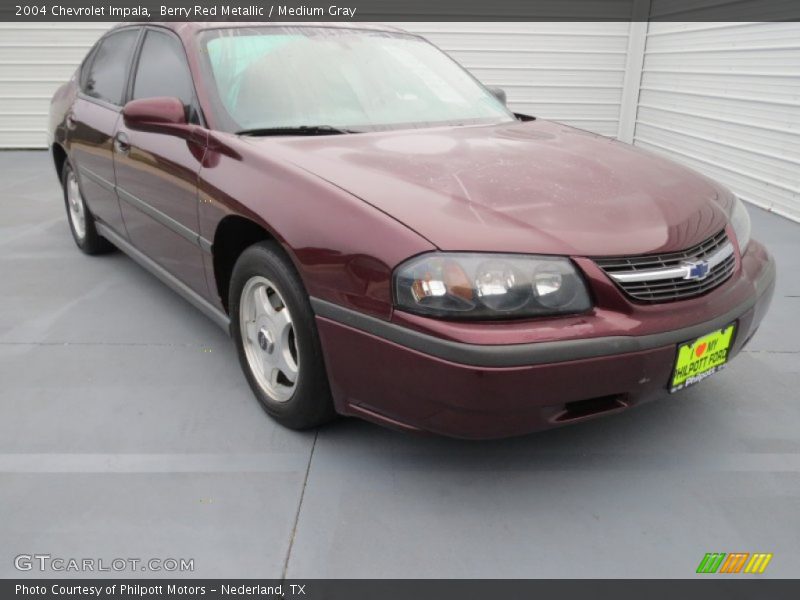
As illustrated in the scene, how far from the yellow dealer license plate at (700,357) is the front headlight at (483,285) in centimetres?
45

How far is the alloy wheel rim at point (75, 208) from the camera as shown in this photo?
462 centimetres

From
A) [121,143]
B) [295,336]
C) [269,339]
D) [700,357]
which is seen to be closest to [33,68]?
[121,143]

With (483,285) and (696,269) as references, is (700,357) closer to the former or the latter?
(696,269)

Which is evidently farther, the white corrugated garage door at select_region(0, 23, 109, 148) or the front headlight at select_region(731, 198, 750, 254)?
the white corrugated garage door at select_region(0, 23, 109, 148)

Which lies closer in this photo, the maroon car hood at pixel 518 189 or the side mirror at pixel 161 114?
the maroon car hood at pixel 518 189

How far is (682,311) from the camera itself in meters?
2.10

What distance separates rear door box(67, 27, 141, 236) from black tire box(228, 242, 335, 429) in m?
1.62

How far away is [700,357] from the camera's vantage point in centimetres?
218

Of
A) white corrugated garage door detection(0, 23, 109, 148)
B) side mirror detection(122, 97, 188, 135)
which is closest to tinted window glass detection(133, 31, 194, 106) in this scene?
side mirror detection(122, 97, 188, 135)

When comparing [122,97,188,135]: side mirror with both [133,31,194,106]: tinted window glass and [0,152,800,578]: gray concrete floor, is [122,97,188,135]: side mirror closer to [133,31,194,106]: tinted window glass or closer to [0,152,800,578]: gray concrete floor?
[133,31,194,106]: tinted window glass

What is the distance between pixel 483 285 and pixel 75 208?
390 cm

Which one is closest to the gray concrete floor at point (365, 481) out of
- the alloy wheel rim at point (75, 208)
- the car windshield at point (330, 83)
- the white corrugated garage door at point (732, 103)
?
the car windshield at point (330, 83)

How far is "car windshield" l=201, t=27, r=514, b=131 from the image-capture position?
9.30 feet

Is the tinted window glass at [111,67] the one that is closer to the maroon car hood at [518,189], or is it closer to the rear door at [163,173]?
the rear door at [163,173]
